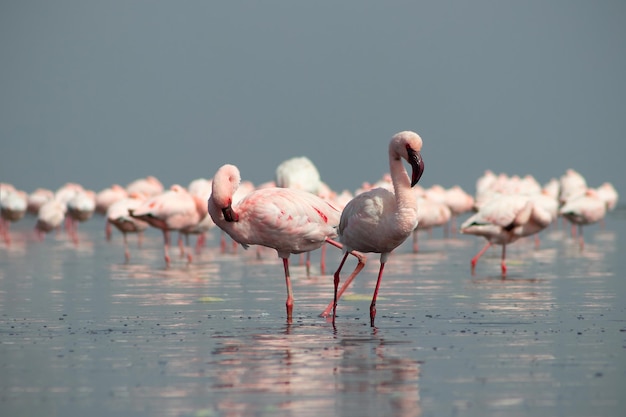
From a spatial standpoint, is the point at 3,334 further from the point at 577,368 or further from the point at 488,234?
the point at 488,234

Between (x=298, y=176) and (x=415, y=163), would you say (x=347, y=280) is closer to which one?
(x=415, y=163)

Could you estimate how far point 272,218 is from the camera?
1140 centimetres

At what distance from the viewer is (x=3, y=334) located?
10281 millimetres

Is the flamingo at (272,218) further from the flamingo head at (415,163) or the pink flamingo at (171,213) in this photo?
the pink flamingo at (171,213)

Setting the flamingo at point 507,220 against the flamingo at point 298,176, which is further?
the flamingo at point 298,176

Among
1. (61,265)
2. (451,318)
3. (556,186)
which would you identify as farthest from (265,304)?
→ (556,186)

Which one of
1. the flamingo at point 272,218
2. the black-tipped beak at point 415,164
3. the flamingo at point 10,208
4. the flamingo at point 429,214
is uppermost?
the flamingo at point 10,208

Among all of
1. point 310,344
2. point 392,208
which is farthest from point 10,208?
point 310,344

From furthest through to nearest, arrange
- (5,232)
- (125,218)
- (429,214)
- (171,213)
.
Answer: (5,232) → (429,214) → (125,218) → (171,213)

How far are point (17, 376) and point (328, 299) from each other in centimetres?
599

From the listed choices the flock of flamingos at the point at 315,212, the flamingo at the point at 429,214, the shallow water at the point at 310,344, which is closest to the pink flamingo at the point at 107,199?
the flock of flamingos at the point at 315,212

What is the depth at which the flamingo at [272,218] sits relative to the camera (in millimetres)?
11172

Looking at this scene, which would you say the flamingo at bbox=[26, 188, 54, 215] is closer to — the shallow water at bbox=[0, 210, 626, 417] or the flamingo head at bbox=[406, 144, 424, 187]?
the shallow water at bbox=[0, 210, 626, 417]

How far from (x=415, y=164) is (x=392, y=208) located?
19.3 inches
